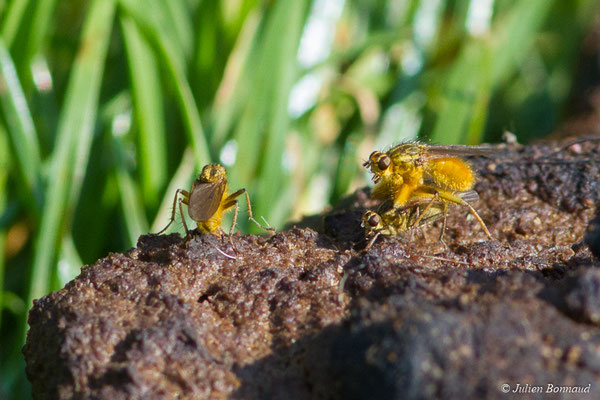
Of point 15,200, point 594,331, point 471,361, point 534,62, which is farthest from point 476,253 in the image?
point 534,62

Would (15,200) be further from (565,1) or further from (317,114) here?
(565,1)

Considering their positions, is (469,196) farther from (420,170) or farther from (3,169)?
(3,169)

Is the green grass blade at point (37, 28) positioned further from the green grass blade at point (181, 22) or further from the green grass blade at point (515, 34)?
the green grass blade at point (515, 34)

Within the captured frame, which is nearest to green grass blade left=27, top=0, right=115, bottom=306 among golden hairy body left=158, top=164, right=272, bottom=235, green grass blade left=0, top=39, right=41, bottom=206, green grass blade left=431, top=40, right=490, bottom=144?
green grass blade left=0, top=39, right=41, bottom=206

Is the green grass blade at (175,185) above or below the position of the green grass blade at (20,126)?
below

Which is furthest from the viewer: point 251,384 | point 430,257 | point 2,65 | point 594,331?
point 2,65

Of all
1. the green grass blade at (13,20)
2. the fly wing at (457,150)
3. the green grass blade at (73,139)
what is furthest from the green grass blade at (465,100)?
the green grass blade at (13,20)
